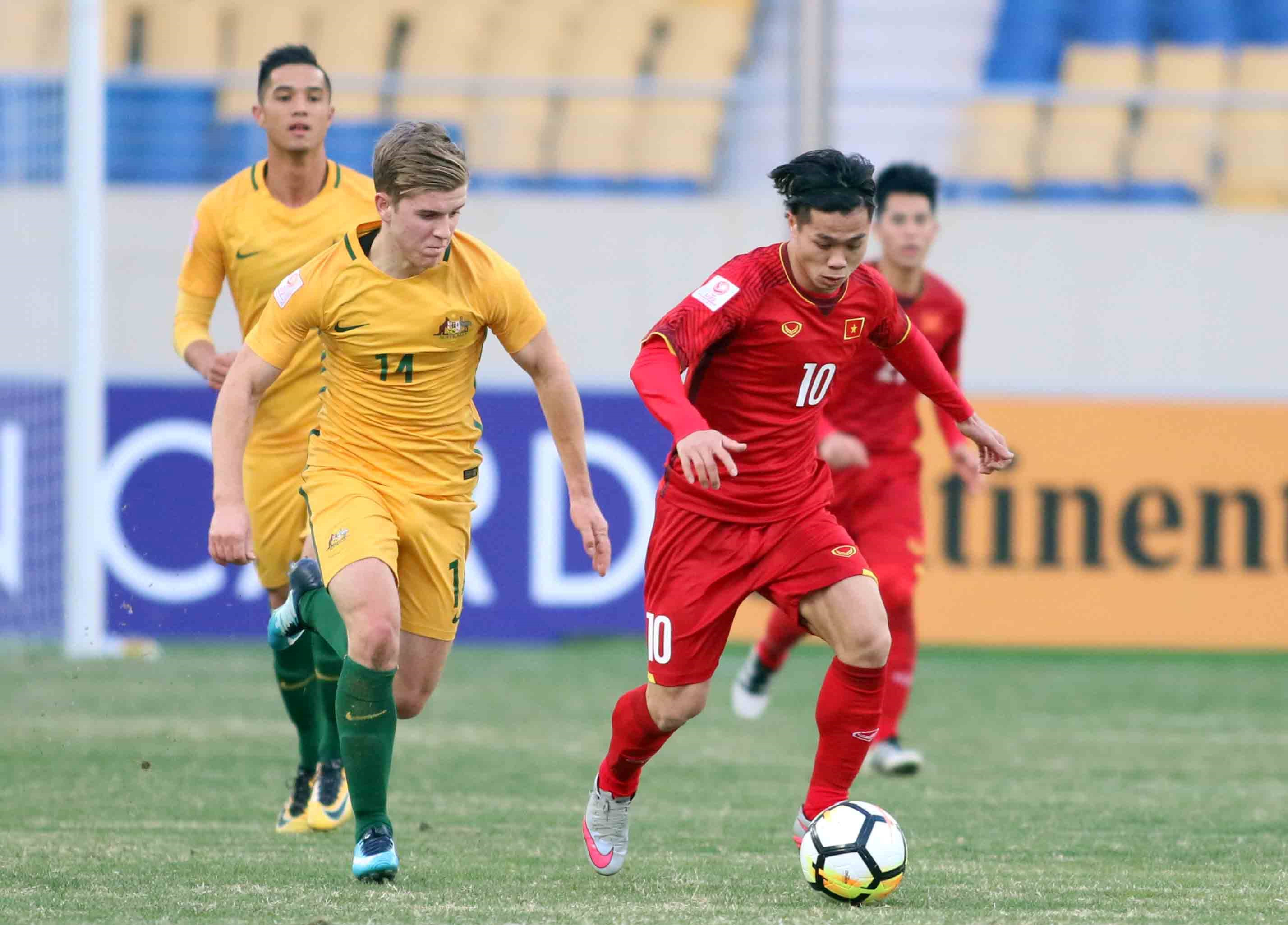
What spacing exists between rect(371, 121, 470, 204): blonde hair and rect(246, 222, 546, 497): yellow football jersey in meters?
0.32

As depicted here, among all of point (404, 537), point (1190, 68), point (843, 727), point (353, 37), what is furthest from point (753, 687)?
point (1190, 68)

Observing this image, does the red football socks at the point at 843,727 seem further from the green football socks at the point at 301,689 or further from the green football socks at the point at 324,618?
the green football socks at the point at 301,689

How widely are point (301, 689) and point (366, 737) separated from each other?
1411 millimetres

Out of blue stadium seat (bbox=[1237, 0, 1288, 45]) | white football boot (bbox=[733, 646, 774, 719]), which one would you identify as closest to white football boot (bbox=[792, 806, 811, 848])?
white football boot (bbox=[733, 646, 774, 719])

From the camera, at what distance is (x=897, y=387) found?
8055 mm

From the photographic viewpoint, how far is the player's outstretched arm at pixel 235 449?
202 inches

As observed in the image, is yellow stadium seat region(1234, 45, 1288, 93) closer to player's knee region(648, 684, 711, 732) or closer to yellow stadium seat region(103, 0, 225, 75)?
yellow stadium seat region(103, 0, 225, 75)

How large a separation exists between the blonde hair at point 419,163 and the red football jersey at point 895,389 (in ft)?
10.0

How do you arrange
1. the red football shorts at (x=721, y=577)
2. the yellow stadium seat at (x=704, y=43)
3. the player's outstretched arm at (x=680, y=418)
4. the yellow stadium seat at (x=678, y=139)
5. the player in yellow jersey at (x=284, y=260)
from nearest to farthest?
the player's outstretched arm at (x=680, y=418) < the red football shorts at (x=721, y=577) < the player in yellow jersey at (x=284, y=260) < the yellow stadium seat at (x=678, y=139) < the yellow stadium seat at (x=704, y=43)

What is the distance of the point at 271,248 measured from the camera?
21.5 feet

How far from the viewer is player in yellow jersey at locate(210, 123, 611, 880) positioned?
5172mm

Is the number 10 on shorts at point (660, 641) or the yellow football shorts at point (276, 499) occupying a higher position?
the yellow football shorts at point (276, 499)

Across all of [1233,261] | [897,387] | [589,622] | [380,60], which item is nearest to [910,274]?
[897,387]

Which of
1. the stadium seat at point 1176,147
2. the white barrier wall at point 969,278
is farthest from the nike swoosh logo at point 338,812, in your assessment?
the stadium seat at point 1176,147
